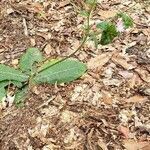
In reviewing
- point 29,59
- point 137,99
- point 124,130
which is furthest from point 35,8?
point 124,130

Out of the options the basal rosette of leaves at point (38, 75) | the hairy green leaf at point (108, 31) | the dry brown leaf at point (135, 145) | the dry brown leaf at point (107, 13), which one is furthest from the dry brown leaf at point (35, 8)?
the dry brown leaf at point (135, 145)

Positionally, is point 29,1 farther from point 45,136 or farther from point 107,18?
point 45,136

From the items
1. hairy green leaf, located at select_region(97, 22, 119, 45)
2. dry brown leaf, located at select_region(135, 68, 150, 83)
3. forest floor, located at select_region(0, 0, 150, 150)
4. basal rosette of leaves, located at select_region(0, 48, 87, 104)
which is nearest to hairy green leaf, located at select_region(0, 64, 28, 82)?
basal rosette of leaves, located at select_region(0, 48, 87, 104)

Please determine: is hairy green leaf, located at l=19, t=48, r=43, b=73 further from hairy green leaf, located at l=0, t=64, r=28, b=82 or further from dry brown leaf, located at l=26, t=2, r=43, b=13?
dry brown leaf, located at l=26, t=2, r=43, b=13

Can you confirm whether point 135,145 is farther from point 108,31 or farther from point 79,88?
point 108,31

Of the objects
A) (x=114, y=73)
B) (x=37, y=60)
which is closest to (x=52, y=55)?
(x=37, y=60)
